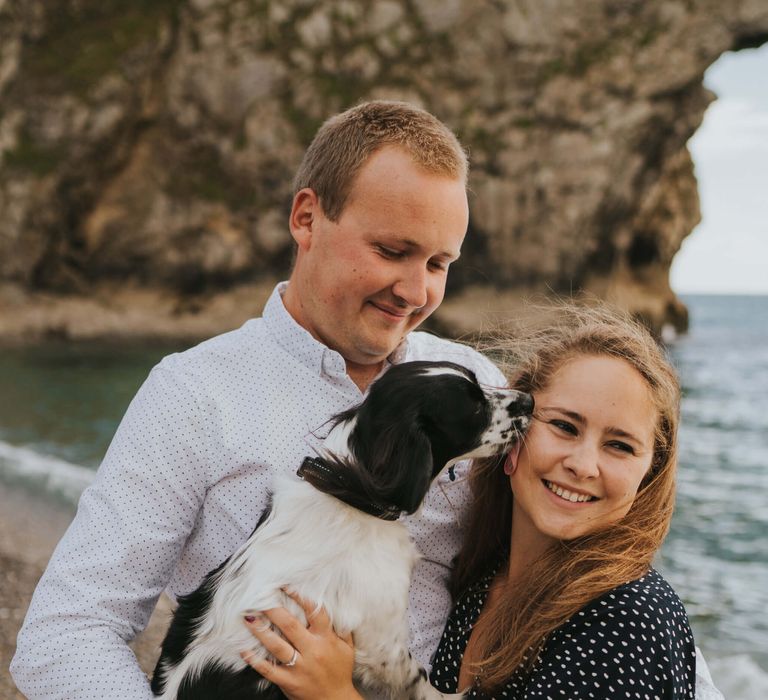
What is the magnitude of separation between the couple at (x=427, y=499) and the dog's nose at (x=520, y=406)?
6 centimetres

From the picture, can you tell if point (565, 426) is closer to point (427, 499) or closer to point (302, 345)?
point (427, 499)

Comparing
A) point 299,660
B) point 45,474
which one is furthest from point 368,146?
point 45,474

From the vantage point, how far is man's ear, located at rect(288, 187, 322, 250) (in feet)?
9.32

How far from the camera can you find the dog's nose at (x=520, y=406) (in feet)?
8.86

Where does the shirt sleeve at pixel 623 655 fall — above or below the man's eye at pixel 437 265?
below

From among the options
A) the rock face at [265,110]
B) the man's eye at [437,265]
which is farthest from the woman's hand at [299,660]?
the rock face at [265,110]

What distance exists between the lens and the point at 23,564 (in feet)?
24.8

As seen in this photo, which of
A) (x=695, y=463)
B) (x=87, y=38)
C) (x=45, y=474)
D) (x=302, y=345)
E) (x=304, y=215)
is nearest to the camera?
(x=302, y=345)

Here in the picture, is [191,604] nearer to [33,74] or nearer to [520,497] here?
[520,497]

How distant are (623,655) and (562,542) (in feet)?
1.68

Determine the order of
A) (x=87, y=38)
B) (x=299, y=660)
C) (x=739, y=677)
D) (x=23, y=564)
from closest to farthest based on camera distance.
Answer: (x=299, y=660) → (x=739, y=677) → (x=23, y=564) → (x=87, y=38)

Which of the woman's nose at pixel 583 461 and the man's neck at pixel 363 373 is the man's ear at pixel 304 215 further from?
the woman's nose at pixel 583 461

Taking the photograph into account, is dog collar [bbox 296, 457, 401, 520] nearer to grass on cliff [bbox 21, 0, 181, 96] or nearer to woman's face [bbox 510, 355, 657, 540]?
woman's face [bbox 510, 355, 657, 540]

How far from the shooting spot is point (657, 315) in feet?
122
